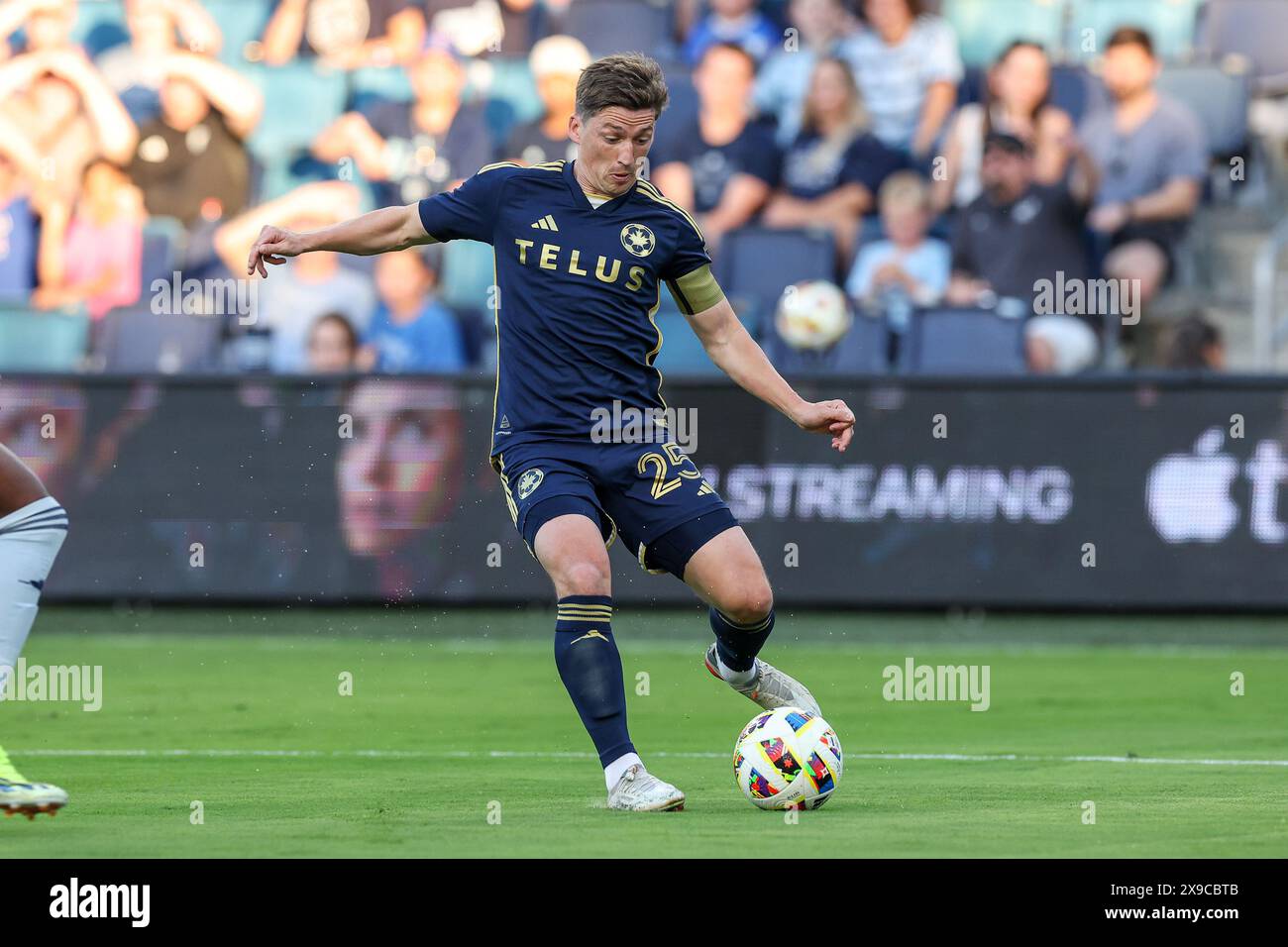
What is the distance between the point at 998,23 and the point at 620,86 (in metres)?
12.7

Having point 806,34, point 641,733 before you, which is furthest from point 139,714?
point 806,34

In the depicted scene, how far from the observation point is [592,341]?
7.61m

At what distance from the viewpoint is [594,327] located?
7.61 m

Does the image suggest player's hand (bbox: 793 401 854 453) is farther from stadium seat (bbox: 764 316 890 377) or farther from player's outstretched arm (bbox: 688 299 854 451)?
stadium seat (bbox: 764 316 890 377)

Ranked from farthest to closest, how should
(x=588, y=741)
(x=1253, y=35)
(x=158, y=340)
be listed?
(x=1253, y=35)
(x=158, y=340)
(x=588, y=741)

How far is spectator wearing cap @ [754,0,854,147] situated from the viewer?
1848 centimetres

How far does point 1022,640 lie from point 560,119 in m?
6.19

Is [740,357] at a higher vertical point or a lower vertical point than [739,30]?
lower

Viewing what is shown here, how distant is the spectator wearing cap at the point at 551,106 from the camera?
17797 mm

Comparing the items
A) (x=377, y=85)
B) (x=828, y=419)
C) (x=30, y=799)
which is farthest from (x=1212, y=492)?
(x=30, y=799)

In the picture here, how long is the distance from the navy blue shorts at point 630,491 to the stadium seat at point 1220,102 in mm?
11802

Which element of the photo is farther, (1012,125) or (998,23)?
(998,23)

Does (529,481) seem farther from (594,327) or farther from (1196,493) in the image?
(1196,493)

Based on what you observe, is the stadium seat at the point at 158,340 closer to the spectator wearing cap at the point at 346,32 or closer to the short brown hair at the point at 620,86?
the spectator wearing cap at the point at 346,32
